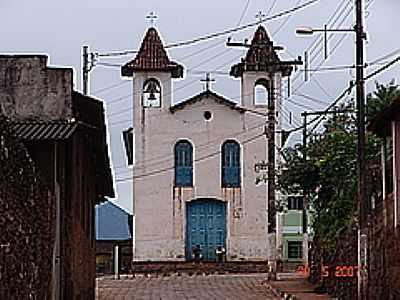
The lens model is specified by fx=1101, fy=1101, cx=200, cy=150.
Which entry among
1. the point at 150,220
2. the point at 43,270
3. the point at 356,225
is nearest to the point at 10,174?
the point at 43,270

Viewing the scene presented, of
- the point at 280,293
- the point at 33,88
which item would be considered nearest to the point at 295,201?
the point at 280,293

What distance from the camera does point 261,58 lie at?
5075 cm

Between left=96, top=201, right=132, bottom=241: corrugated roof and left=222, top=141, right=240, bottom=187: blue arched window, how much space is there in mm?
8750

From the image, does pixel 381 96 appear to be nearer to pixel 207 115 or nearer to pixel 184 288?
pixel 184 288

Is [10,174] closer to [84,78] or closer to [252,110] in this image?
[84,78]

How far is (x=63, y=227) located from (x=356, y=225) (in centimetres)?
1107

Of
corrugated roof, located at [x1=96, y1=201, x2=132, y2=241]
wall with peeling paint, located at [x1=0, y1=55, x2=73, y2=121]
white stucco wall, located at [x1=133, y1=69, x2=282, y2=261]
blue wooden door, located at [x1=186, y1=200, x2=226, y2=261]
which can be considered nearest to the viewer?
wall with peeling paint, located at [x1=0, y1=55, x2=73, y2=121]

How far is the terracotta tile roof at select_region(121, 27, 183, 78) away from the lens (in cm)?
5472

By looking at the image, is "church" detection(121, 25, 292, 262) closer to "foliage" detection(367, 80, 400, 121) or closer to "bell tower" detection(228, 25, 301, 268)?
"bell tower" detection(228, 25, 301, 268)

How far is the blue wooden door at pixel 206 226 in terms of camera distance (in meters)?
54.5

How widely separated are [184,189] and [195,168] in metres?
1.20
